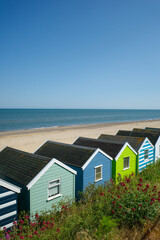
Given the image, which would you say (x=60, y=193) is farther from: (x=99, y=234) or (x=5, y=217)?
(x=99, y=234)

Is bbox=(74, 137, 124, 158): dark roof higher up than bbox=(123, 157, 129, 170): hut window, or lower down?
higher up

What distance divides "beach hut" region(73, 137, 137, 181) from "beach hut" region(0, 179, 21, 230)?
8.33 meters

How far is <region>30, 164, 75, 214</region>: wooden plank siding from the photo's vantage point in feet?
32.3

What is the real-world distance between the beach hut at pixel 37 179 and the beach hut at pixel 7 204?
3.29 ft

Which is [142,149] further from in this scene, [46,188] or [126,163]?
[46,188]

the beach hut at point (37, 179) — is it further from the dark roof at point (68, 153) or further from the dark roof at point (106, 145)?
the dark roof at point (106, 145)

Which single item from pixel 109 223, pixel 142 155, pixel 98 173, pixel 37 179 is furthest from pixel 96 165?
pixel 109 223

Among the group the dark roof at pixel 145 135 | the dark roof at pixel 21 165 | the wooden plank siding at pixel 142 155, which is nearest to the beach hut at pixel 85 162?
the dark roof at pixel 21 165

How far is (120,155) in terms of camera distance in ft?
49.5

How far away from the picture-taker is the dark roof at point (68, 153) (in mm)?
13109

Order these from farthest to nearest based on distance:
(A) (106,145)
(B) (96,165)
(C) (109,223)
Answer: (A) (106,145) → (B) (96,165) → (C) (109,223)

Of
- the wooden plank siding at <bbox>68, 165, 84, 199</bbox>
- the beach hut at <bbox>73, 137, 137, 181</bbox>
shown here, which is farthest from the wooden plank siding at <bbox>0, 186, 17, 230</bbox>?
the beach hut at <bbox>73, 137, 137, 181</bbox>

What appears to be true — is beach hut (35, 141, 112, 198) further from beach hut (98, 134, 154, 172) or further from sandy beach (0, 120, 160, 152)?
sandy beach (0, 120, 160, 152)

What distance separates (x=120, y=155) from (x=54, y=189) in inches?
255
